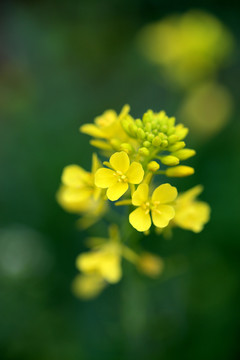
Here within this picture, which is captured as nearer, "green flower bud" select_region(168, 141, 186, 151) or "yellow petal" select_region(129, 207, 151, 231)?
"yellow petal" select_region(129, 207, 151, 231)

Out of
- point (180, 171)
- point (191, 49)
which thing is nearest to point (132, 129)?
point (180, 171)

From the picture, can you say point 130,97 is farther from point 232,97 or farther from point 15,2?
point 15,2

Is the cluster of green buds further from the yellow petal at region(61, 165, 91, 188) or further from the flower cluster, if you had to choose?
the yellow petal at region(61, 165, 91, 188)

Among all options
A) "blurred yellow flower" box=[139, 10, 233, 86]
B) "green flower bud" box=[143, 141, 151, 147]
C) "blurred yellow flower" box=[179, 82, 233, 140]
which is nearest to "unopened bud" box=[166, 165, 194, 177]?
"green flower bud" box=[143, 141, 151, 147]

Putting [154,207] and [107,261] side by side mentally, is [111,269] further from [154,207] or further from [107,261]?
[154,207]

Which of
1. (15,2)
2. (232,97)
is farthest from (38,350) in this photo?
(15,2)

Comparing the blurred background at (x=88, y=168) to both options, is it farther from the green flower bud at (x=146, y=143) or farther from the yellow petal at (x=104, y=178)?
the green flower bud at (x=146, y=143)

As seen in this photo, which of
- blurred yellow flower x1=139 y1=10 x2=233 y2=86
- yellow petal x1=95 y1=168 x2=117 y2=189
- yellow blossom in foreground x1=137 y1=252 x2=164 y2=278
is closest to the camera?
yellow petal x1=95 y1=168 x2=117 y2=189
